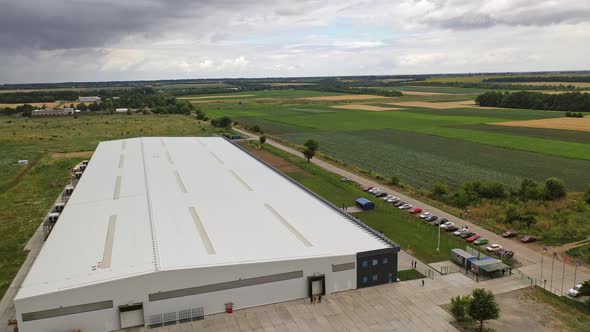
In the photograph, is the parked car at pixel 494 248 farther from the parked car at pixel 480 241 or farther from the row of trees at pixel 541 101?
the row of trees at pixel 541 101

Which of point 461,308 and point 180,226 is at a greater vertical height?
point 180,226

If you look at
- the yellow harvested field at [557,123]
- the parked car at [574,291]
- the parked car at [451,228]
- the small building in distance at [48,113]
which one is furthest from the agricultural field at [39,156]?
the yellow harvested field at [557,123]

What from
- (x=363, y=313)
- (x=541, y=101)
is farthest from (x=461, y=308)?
(x=541, y=101)

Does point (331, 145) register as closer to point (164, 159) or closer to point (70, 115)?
point (164, 159)

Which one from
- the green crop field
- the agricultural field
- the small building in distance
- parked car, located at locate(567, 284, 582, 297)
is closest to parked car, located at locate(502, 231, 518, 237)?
parked car, located at locate(567, 284, 582, 297)

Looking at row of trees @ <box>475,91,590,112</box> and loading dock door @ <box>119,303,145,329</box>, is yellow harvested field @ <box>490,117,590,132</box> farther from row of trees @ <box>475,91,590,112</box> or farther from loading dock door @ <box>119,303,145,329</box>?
loading dock door @ <box>119,303,145,329</box>

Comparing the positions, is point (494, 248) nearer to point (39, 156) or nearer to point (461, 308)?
point (461, 308)

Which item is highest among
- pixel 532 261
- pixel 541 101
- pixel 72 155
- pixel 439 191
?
pixel 541 101
